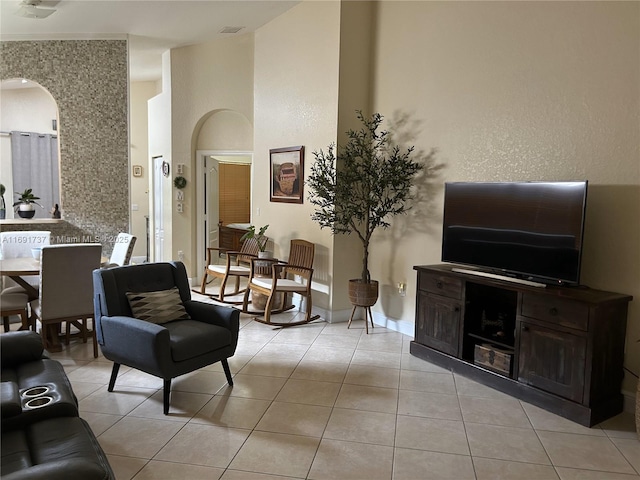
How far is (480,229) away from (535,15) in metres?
1.73

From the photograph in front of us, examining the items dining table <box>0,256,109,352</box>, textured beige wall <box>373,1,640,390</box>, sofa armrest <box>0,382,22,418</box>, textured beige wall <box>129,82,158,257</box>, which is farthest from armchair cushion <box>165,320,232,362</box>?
textured beige wall <box>129,82,158,257</box>

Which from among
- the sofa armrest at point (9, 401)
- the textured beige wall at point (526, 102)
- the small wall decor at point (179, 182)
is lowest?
the sofa armrest at point (9, 401)

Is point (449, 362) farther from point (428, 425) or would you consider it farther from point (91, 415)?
point (91, 415)

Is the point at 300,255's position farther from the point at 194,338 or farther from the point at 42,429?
the point at 42,429

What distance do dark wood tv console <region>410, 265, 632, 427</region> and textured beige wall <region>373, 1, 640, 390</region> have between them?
326 millimetres

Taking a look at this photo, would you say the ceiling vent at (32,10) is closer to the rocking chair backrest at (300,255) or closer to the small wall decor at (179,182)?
the small wall decor at (179,182)

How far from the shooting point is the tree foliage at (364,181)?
4878 mm

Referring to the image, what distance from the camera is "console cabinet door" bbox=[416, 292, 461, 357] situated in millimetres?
3951

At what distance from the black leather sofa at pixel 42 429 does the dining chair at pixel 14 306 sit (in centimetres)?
171

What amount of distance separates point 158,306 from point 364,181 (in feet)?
8.05

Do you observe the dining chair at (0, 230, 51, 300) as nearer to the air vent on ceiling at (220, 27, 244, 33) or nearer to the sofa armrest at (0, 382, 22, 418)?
the sofa armrest at (0, 382, 22, 418)

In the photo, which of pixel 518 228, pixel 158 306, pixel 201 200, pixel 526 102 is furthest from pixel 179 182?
pixel 518 228

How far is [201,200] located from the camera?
750 cm

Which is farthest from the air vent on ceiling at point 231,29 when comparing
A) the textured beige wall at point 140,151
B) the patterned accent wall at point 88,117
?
the textured beige wall at point 140,151
